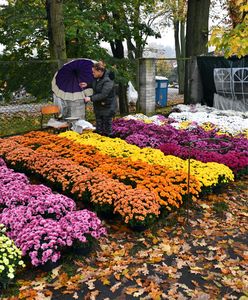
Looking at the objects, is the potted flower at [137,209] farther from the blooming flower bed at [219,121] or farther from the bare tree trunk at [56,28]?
the bare tree trunk at [56,28]

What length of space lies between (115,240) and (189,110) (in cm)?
967

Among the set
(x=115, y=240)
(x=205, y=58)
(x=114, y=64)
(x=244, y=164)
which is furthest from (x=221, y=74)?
(x=115, y=240)

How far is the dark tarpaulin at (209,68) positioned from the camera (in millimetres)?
14219

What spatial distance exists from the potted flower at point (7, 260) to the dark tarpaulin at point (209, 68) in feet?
39.7

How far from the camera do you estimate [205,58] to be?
49.2ft

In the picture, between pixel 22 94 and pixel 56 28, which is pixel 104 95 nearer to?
pixel 56 28

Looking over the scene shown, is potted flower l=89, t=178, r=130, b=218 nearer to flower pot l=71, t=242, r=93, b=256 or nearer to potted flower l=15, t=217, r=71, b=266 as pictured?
flower pot l=71, t=242, r=93, b=256

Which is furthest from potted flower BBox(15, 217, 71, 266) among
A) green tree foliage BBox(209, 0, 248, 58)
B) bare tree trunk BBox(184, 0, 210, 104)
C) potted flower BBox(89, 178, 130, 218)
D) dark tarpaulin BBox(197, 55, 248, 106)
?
bare tree trunk BBox(184, 0, 210, 104)

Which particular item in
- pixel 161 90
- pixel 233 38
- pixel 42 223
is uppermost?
pixel 233 38

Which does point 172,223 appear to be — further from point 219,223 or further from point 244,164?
point 244,164

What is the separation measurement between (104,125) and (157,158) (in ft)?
8.15

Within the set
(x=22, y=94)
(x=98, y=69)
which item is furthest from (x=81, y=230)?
(x=22, y=94)

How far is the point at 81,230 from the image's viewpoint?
439cm

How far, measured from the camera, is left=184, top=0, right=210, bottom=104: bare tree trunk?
1564 cm
